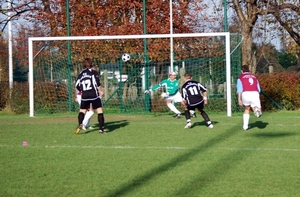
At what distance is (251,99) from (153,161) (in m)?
5.48

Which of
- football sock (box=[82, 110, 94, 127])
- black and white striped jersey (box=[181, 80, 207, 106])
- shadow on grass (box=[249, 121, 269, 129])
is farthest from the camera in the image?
shadow on grass (box=[249, 121, 269, 129])

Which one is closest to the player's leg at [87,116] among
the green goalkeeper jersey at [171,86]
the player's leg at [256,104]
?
the player's leg at [256,104]

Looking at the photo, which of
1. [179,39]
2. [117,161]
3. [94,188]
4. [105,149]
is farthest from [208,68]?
[94,188]

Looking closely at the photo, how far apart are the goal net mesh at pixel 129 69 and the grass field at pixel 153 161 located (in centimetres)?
719

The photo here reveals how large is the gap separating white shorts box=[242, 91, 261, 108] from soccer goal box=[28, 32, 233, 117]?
8.26m

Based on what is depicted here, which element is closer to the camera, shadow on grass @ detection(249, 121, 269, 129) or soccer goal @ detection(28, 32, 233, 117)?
shadow on grass @ detection(249, 121, 269, 129)

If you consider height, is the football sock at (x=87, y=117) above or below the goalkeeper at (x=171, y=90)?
below

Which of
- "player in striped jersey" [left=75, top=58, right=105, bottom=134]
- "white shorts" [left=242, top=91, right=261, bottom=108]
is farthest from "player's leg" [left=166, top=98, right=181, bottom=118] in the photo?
"player in striped jersey" [left=75, top=58, right=105, bottom=134]

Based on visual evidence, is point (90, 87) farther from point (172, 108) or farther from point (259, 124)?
point (172, 108)

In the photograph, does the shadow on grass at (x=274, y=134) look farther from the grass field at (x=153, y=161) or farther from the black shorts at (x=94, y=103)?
the black shorts at (x=94, y=103)

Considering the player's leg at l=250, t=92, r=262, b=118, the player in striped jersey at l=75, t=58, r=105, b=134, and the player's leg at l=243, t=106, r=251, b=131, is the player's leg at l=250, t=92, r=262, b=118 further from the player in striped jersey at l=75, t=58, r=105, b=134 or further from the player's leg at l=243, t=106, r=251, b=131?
the player in striped jersey at l=75, t=58, r=105, b=134

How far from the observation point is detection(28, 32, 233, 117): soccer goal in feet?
81.0

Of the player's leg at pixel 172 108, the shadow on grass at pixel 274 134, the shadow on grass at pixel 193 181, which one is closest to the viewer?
the shadow on grass at pixel 193 181

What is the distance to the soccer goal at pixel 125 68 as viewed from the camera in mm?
24703
